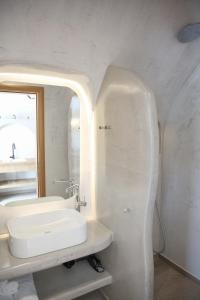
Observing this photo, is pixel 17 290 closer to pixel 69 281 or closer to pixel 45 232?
pixel 45 232

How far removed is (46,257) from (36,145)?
0.81 m

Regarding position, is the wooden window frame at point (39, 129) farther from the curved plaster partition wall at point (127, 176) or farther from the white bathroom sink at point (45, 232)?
the curved plaster partition wall at point (127, 176)

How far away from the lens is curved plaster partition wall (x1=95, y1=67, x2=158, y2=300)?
1.25m

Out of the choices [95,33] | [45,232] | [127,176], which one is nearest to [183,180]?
[127,176]

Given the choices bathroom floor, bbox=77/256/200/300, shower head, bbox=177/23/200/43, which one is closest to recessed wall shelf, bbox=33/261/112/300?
bathroom floor, bbox=77/256/200/300

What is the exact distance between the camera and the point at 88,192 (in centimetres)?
186

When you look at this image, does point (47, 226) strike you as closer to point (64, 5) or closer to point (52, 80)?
point (52, 80)

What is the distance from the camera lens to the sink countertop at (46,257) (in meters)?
1.20

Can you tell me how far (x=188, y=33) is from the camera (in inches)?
53.6

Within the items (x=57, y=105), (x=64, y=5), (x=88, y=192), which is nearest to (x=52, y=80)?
(x=57, y=105)

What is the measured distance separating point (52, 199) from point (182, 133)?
1.36 meters

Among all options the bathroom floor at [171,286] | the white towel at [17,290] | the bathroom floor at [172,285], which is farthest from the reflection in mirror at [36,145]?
the bathroom floor at [172,285]

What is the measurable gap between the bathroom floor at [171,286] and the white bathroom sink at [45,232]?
0.72m

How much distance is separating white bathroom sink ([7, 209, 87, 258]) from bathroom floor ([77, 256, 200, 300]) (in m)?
0.72
